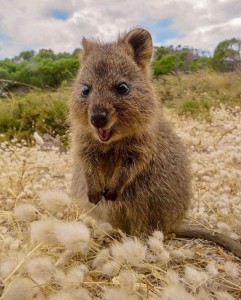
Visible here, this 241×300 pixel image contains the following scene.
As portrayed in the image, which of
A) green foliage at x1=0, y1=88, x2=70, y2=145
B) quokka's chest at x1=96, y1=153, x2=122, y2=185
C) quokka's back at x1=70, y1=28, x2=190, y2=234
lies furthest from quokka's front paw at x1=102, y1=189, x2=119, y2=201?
green foliage at x1=0, y1=88, x2=70, y2=145

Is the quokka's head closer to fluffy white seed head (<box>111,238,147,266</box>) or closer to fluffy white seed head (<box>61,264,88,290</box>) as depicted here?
fluffy white seed head (<box>111,238,147,266</box>)

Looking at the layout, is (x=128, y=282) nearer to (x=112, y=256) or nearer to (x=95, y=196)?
(x=112, y=256)

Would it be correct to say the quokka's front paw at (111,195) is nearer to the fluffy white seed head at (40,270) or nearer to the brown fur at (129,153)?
the brown fur at (129,153)

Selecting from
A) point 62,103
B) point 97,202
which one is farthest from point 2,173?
point 62,103

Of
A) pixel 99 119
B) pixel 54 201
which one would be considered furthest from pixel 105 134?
pixel 54 201

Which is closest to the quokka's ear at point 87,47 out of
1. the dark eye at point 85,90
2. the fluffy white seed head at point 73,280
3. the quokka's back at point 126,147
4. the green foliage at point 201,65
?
the quokka's back at point 126,147
